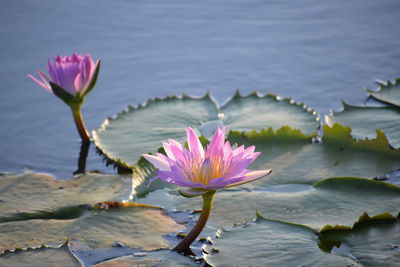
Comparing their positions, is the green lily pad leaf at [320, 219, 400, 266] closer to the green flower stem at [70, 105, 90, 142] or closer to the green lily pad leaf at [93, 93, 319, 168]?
the green lily pad leaf at [93, 93, 319, 168]

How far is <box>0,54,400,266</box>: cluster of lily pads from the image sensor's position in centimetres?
221

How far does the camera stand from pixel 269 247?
2.15 metres

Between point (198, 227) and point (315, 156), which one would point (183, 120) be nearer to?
point (315, 156)

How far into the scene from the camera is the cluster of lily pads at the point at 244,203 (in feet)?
7.26

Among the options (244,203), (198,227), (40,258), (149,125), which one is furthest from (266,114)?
(40,258)

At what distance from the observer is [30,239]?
2475mm

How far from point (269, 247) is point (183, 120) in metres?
1.55

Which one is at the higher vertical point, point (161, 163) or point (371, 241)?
point (161, 163)

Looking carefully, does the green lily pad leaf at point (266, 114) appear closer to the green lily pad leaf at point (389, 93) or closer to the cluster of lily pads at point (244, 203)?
the cluster of lily pads at point (244, 203)

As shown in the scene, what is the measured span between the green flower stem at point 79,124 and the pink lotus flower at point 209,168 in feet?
4.90

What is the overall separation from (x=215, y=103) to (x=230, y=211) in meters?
1.25

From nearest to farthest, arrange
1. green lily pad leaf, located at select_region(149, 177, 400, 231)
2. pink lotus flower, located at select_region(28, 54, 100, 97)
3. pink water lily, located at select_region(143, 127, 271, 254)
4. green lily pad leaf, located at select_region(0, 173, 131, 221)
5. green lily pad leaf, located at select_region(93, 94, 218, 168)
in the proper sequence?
pink water lily, located at select_region(143, 127, 271, 254), green lily pad leaf, located at select_region(149, 177, 400, 231), green lily pad leaf, located at select_region(0, 173, 131, 221), pink lotus flower, located at select_region(28, 54, 100, 97), green lily pad leaf, located at select_region(93, 94, 218, 168)

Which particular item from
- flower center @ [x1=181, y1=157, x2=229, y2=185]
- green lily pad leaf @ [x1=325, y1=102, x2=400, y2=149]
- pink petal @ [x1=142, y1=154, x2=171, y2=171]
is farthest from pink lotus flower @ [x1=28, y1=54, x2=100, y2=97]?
green lily pad leaf @ [x1=325, y1=102, x2=400, y2=149]

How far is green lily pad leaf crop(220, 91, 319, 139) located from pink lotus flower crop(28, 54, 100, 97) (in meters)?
0.95
